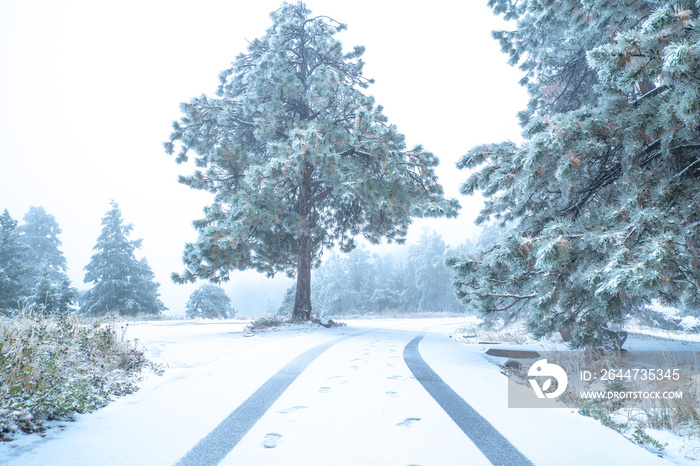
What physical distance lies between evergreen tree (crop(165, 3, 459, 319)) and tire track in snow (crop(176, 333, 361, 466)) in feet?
21.2

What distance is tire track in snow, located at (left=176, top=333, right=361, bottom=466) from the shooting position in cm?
198

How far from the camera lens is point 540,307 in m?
3.71

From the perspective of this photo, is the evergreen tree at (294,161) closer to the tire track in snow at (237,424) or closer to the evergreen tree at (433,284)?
the tire track in snow at (237,424)

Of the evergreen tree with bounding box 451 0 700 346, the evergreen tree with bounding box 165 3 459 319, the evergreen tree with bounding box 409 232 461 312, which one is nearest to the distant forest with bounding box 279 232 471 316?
the evergreen tree with bounding box 409 232 461 312

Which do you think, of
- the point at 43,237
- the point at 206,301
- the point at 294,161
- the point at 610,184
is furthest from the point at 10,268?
the point at 610,184

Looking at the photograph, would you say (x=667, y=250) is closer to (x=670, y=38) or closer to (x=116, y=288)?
(x=670, y=38)

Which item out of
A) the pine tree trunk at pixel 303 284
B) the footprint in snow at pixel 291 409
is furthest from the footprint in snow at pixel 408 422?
the pine tree trunk at pixel 303 284

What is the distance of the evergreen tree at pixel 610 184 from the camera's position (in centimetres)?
274

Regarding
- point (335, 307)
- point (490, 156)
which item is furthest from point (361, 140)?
point (335, 307)

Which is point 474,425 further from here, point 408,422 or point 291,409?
point 291,409

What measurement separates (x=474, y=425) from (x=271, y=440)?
1.54 meters

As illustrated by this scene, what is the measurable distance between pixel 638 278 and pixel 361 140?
10.00m

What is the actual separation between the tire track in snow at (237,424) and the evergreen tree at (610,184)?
2.68m

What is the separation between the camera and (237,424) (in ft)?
8.20
